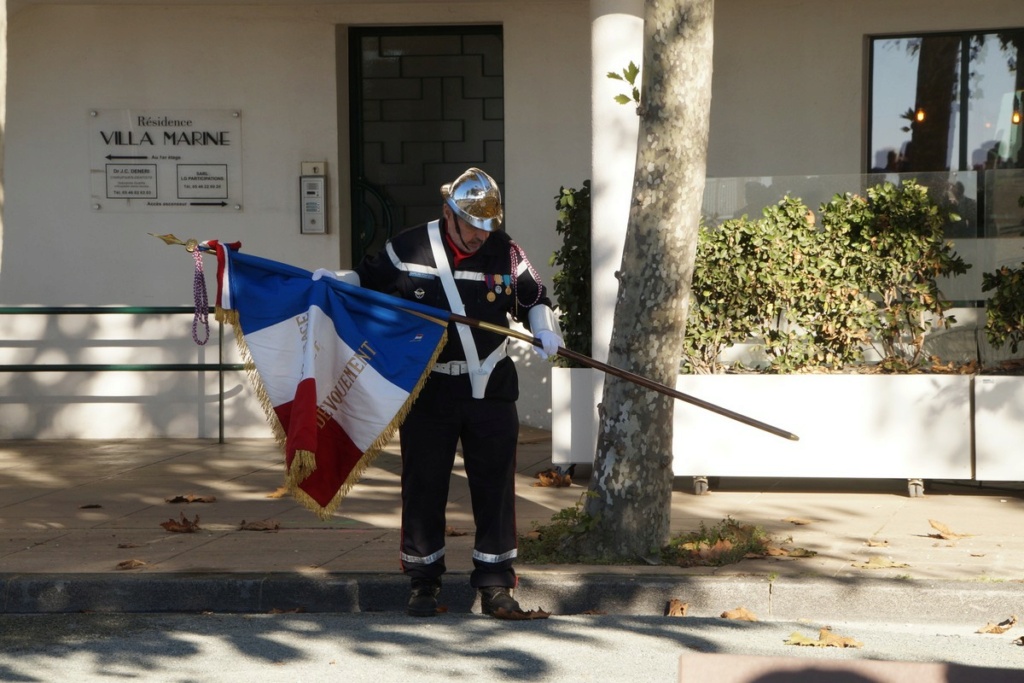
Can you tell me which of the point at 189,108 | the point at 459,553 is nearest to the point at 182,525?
the point at 459,553

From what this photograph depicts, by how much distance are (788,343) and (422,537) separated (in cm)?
344

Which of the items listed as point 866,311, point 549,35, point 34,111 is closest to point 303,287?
point 866,311

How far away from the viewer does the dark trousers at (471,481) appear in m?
6.21

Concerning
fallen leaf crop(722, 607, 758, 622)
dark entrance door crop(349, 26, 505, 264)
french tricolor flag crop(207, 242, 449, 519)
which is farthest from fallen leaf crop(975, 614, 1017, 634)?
dark entrance door crop(349, 26, 505, 264)

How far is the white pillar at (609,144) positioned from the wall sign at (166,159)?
13.2 feet

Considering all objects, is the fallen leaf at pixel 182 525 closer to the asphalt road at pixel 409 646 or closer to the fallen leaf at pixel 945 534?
the asphalt road at pixel 409 646

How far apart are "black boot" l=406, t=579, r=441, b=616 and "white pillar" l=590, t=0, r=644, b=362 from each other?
2.95 metres

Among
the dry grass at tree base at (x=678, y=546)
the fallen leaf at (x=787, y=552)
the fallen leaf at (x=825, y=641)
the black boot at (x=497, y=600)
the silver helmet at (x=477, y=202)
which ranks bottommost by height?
the fallen leaf at (x=825, y=641)

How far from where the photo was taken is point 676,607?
247 inches

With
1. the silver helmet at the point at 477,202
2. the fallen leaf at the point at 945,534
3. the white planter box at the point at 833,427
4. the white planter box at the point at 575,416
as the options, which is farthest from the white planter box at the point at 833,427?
the silver helmet at the point at 477,202

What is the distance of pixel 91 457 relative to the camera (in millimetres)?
10445

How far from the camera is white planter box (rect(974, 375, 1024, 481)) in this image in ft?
27.2

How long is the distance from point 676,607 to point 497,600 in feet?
2.69

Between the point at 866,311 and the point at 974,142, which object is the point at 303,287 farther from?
the point at 974,142
